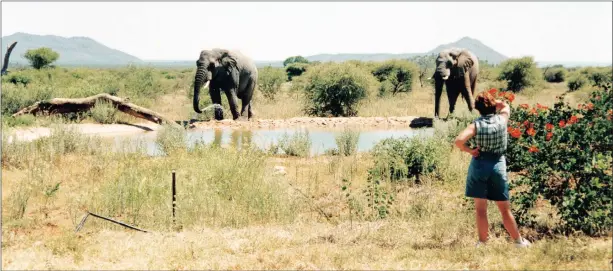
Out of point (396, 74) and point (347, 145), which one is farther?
point (396, 74)

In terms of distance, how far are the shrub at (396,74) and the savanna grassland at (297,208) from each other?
20.6 meters

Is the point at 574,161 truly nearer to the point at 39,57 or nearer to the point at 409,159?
the point at 409,159

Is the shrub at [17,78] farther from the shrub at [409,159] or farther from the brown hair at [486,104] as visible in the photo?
the brown hair at [486,104]

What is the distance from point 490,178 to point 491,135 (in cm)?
44

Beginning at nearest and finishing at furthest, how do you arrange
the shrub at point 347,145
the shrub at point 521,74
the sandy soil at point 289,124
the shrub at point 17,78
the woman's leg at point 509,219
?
the woman's leg at point 509,219 → the shrub at point 347,145 → the sandy soil at point 289,124 → the shrub at point 17,78 → the shrub at point 521,74

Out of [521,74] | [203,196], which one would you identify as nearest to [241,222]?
[203,196]

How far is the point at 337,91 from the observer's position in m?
20.2

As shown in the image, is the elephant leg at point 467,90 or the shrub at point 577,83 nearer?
the elephant leg at point 467,90

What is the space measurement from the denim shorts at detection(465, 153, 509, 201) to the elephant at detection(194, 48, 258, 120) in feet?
37.8

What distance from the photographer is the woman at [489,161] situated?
Result: 17.5 ft

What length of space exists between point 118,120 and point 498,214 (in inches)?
497

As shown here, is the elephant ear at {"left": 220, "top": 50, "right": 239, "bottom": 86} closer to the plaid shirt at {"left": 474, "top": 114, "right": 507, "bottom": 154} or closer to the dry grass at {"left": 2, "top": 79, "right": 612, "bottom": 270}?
the dry grass at {"left": 2, "top": 79, "right": 612, "bottom": 270}

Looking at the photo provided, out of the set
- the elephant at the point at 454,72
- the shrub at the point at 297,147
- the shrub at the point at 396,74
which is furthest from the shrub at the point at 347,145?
the shrub at the point at 396,74

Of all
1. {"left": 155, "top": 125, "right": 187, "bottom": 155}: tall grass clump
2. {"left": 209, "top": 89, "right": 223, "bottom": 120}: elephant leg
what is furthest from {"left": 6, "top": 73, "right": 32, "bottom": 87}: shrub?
{"left": 155, "top": 125, "right": 187, "bottom": 155}: tall grass clump
